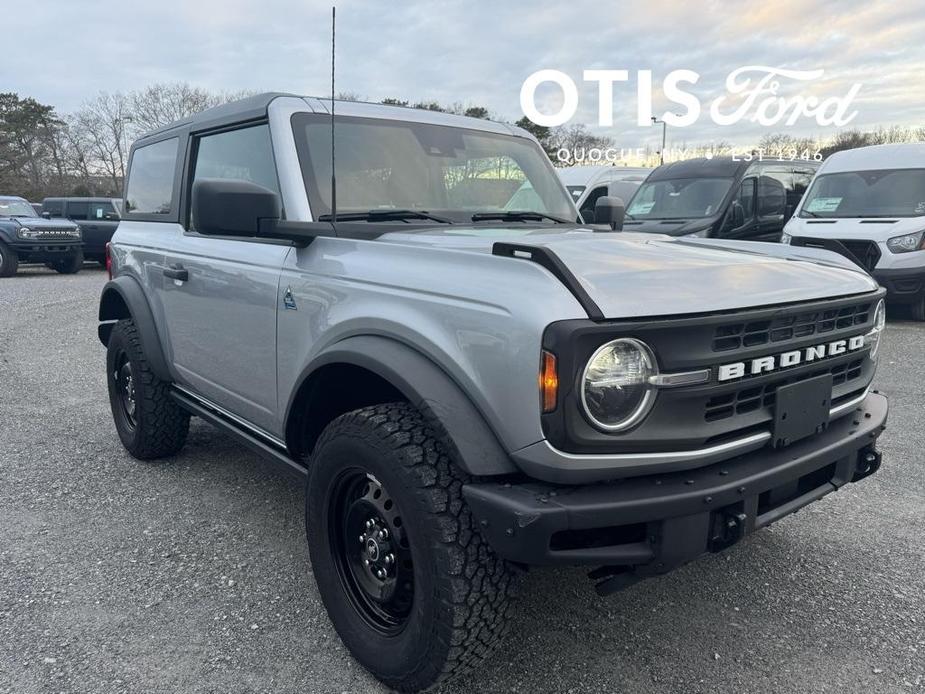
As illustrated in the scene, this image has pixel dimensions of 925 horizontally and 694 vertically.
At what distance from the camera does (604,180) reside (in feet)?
50.0

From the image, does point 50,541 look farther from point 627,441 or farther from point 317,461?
point 627,441

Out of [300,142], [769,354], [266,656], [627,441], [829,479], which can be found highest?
[300,142]

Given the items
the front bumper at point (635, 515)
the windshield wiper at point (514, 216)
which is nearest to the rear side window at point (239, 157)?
the windshield wiper at point (514, 216)

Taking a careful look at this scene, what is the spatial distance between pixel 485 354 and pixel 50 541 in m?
2.61

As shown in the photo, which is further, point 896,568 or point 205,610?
point 896,568

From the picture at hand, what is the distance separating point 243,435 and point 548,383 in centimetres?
196

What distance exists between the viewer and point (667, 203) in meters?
10.7

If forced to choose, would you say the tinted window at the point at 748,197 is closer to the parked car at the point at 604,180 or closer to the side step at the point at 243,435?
the parked car at the point at 604,180

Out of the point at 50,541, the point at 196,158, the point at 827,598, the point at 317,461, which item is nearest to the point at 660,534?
the point at 317,461

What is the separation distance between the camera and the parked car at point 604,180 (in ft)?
47.1

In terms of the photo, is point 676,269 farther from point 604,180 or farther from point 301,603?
point 604,180

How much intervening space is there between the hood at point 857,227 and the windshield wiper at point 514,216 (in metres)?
7.17

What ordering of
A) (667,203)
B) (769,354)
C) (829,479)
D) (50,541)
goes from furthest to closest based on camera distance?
1. (667,203)
2. (50,541)
3. (829,479)
4. (769,354)

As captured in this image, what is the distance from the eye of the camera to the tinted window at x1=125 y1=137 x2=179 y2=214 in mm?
4078
